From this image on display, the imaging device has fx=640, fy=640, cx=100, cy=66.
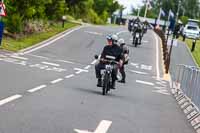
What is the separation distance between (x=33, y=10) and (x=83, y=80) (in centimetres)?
1931

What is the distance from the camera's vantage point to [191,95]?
17.8 m

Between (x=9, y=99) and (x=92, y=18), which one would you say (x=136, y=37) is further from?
(x=92, y=18)

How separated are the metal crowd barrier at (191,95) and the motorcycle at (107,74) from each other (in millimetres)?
2219

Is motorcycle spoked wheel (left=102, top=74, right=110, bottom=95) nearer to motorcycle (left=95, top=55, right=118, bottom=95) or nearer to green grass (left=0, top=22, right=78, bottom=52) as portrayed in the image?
motorcycle (left=95, top=55, right=118, bottom=95)

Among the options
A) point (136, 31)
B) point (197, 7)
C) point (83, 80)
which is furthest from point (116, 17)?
point (83, 80)

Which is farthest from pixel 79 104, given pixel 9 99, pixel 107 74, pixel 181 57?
pixel 181 57

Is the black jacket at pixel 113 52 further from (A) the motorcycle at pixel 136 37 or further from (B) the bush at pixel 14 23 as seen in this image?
(A) the motorcycle at pixel 136 37

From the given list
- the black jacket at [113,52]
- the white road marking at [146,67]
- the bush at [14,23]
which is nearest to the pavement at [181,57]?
the white road marking at [146,67]

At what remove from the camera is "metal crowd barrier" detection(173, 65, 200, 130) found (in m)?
15.0

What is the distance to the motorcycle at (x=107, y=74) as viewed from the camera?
59.3 ft

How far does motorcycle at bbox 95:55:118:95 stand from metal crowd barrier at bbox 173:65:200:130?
222cm

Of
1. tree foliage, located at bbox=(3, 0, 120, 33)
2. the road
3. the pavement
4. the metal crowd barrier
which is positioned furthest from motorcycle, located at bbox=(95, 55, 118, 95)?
tree foliage, located at bbox=(3, 0, 120, 33)

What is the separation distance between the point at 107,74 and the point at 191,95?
7.97 ft

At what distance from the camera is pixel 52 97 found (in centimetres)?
1518
